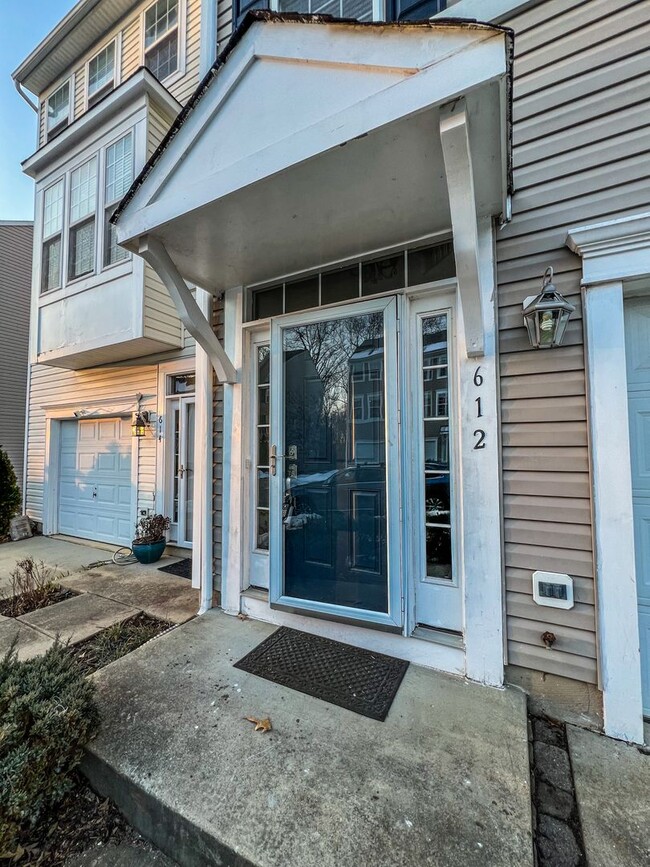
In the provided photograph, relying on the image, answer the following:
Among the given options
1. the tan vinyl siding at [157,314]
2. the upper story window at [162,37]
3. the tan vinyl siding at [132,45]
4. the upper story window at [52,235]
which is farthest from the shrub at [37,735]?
the tan vinyl siding at [132,45]

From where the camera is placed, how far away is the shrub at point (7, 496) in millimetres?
5645

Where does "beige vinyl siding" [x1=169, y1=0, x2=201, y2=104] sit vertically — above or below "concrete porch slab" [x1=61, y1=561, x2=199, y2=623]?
above

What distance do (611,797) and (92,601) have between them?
3.71 metres

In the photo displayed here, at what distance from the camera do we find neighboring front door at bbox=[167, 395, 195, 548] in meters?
4.66

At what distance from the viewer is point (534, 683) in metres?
1.92

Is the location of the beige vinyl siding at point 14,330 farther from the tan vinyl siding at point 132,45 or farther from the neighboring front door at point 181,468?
the neighboring front door at point 181,468

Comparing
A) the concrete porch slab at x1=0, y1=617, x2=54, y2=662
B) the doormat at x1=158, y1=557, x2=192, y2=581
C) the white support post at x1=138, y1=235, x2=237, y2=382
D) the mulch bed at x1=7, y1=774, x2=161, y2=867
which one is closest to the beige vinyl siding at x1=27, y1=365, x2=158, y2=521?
the doormat at x1=158, y1=557, x2=192, y2=581

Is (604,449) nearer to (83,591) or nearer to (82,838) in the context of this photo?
(82,838)

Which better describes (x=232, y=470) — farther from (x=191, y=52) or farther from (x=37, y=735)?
(x=191, y=52)

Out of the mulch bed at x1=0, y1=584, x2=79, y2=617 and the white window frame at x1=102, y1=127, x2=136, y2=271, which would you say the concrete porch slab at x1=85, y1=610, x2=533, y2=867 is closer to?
the mulch bed at x1=0, y1=584, x2=79, y2=617

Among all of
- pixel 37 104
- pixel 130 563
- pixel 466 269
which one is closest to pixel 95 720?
pixel 466 269

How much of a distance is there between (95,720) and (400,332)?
2.58 m

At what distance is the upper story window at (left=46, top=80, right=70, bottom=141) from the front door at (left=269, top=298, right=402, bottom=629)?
707 centimetres

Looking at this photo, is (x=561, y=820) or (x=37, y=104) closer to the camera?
(x=561, y=820)
